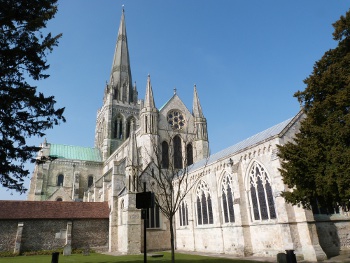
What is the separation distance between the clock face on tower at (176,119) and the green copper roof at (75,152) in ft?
71.7

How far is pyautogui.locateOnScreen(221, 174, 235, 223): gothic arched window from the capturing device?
2165 cm

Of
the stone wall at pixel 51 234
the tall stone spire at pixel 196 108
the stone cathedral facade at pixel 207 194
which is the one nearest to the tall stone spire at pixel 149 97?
the stone cathedral facade at pixel 207 194

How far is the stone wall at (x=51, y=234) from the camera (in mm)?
25672

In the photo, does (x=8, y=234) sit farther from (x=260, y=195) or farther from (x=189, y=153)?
(x=260, y=195)

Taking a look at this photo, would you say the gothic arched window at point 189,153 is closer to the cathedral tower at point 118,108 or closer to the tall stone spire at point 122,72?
the cathedral tower at point 118,108

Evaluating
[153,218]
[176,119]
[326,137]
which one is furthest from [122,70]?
[326,137]

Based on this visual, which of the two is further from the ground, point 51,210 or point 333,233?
point 51,210

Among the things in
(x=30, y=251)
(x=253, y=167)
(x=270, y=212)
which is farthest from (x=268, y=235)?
(x=30, y=251)

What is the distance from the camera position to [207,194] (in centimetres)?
2481

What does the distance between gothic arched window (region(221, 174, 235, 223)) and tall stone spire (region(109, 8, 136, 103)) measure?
39570 millimetres

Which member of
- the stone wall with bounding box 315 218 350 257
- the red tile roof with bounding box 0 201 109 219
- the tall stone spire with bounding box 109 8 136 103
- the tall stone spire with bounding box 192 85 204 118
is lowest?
the stone wall with bounding box 315 218 350 257

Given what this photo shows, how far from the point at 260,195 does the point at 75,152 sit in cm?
4284

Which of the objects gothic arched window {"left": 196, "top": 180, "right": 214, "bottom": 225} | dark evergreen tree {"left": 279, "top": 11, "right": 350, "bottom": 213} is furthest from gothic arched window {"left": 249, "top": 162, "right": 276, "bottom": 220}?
gothic arched window {"left": 196, "top": 180, "right": 214, "bottom": 225}

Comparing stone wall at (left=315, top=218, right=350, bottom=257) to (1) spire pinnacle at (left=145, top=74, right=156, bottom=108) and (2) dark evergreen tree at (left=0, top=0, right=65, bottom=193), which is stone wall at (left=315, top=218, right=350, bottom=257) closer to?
(2) dark evergreen tree at (left=0, top=0, right=65, bottom=193)
